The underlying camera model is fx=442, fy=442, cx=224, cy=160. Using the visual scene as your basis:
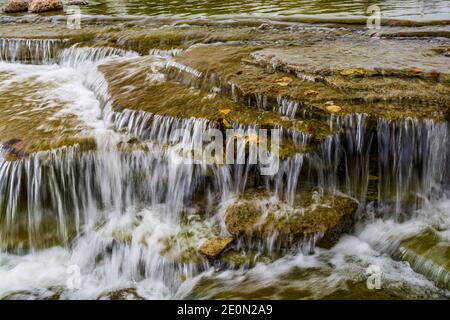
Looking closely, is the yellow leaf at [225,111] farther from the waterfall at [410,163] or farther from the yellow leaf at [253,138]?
the waterfall at [410,163]

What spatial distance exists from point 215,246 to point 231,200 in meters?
0.65

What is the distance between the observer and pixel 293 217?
4973mm

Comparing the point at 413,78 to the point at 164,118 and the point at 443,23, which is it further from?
the point at 443,23

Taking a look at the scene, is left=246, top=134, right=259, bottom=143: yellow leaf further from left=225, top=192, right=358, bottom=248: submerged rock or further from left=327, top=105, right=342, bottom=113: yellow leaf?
left=327, top=105, right=342, bottom=113: yellow leaf

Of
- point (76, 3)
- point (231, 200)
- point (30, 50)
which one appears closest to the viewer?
point (231, 200)

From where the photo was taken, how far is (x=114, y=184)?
573 cm

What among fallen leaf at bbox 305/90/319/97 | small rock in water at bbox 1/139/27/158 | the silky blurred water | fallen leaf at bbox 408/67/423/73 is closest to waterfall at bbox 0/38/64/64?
the silky blurred water

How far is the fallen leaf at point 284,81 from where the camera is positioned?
590 cm

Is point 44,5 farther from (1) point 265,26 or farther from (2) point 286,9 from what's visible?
(1) point 265,26

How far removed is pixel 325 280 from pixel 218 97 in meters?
2.87

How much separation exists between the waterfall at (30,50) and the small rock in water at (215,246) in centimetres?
738

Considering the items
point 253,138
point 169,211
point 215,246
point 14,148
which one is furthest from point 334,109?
point 14,148

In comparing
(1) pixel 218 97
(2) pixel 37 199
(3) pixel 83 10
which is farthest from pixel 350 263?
(3) pixel 83 10

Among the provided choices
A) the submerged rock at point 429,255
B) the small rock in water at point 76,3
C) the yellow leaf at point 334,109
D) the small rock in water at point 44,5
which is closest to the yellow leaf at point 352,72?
the yellow leaf at point 334,109
